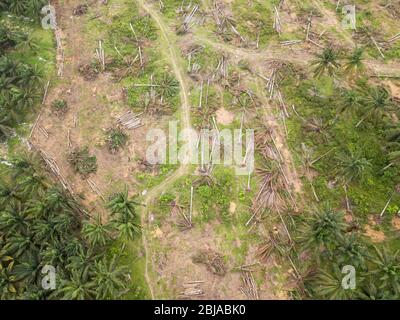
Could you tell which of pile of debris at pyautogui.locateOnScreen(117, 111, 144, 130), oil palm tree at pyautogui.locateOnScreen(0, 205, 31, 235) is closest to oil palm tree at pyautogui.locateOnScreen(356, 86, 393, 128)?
pile of debris at pyautogui.locateOnScreen(117, 111, 144, 130)

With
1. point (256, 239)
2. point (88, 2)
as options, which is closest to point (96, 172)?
point (256, 239)

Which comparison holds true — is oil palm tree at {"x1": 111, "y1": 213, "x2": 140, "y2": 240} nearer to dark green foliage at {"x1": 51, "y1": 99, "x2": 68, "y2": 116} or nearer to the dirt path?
the dirt path

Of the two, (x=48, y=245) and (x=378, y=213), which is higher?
(x=48, y=245)

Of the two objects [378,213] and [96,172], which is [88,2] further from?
[378,213]

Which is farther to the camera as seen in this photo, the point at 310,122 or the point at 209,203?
the point at 310,122
